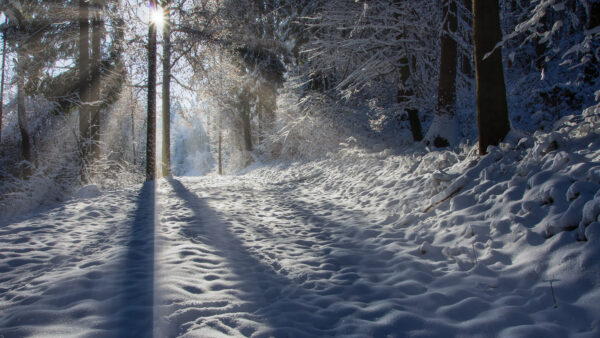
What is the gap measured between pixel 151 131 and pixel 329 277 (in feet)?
33.5

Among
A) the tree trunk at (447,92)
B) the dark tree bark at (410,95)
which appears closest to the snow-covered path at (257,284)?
the tree trunk at (447,92)

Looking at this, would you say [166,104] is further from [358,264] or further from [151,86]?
[358,264]

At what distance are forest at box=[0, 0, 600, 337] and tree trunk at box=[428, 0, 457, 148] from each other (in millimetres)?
41

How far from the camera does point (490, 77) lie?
5.59 meters

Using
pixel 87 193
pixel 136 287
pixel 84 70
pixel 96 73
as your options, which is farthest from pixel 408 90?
pixel 84 70

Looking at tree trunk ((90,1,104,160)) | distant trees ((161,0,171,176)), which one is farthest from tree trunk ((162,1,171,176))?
tree trunk ((90,1,104,160))

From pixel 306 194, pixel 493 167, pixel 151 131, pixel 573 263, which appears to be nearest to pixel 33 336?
pixel 573 263

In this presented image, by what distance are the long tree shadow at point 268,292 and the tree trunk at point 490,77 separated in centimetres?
464

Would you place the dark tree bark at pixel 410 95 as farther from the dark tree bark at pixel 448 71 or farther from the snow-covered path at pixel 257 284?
the snow-covered path at pixel 257 284

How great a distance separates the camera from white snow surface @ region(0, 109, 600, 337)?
251cm

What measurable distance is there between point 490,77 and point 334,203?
4.37 meters

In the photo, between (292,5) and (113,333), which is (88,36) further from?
(113,333)

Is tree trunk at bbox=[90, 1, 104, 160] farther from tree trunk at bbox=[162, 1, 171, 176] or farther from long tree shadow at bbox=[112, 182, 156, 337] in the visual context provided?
long tree shadow at bbox=[112, 182, 156, 337]

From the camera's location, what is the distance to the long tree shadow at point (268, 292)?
2611 mm
